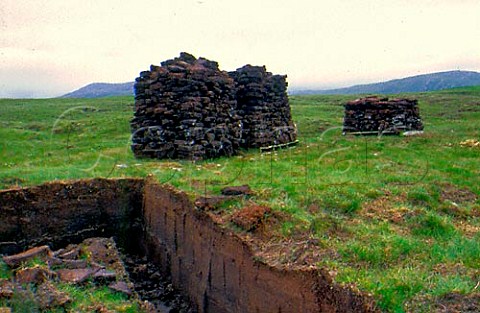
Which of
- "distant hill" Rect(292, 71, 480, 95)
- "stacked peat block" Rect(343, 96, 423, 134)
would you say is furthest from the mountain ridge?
"stacked peat block" Rect(343, 96, 423, 134)

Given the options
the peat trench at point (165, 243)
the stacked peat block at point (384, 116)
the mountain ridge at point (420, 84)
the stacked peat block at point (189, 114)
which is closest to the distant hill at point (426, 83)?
the mountain ridge at point (420, 84)

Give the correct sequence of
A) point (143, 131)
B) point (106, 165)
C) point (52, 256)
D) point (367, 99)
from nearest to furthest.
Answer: point (52, 256)
point (106, 165)
point (143, 131)
point (367, 99)

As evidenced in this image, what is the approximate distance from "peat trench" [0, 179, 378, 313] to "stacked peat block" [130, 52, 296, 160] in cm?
219

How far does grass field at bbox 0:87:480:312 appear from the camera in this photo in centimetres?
482

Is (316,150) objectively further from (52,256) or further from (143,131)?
(52,256)

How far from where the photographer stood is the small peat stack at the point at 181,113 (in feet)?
40.6

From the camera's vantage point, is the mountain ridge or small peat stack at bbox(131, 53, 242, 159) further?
the mountain ridge

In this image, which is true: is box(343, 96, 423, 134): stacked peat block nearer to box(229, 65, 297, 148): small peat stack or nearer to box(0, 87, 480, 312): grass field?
box(0, 87, 480, 312): grass field

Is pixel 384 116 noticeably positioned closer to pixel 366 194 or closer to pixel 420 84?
pixel 366 194

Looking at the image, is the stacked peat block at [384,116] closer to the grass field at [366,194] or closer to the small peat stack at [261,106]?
the grass field at [366,194]

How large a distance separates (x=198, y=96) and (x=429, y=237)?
769 cm

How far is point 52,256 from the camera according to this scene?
7938mm

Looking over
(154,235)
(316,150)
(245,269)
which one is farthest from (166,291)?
(316,150)

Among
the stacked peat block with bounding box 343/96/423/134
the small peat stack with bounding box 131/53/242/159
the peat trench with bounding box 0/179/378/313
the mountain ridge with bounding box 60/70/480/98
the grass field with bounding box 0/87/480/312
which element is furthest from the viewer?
the mountain ridge with bounding box 60/70/480/98
